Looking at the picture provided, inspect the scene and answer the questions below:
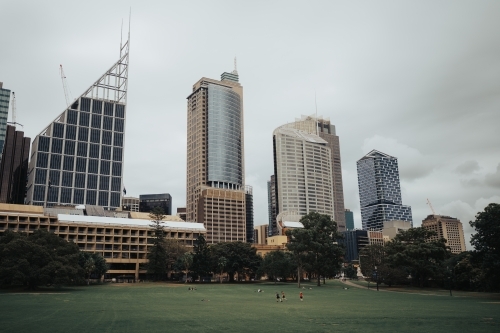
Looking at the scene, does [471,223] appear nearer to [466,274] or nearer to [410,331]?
[466,274]

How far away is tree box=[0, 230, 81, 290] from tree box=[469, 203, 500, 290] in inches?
2889

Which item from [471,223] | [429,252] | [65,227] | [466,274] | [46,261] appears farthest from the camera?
[65,227]

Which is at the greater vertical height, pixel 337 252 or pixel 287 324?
pixel 337 252

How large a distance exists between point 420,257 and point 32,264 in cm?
8454

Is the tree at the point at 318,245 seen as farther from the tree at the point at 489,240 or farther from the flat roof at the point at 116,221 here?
the flat roof at the point at 116,221

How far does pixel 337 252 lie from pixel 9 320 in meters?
85.5

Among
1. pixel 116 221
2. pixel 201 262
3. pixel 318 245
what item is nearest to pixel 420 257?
pixel 318 245

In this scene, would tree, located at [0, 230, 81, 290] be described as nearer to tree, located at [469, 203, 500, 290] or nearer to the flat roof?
the flat roof

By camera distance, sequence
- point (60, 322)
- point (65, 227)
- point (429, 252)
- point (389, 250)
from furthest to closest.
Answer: point (65, 227) → point (389, 250) → point (429, 252) → point (60, 322)

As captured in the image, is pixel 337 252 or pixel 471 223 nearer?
pixel 471 223

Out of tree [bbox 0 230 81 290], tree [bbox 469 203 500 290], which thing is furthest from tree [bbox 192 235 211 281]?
tree [bbox 469 203 500 290]

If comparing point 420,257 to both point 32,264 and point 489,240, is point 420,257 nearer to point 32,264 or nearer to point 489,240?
point 489,240

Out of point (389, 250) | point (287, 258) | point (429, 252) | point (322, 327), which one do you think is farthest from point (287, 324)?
point (287, 258)

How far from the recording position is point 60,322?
34.6 meters
